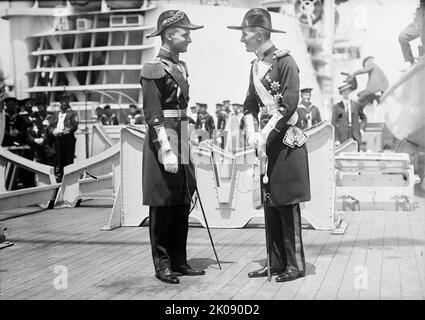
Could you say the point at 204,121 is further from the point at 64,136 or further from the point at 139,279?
the point at 139,279

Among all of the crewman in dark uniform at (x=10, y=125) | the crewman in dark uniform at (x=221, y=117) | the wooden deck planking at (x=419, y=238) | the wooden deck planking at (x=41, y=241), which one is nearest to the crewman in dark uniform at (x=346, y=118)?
the wooden deck planking at (x=419, y=238)

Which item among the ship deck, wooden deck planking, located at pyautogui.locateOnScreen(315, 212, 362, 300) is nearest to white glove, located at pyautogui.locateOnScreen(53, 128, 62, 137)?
the ship deck

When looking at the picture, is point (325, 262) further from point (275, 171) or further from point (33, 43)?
point (33, 43)

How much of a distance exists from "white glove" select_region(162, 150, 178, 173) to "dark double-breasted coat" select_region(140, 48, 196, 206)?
0.39 feet

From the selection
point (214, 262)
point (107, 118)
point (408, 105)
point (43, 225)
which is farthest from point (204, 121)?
point (214, 262)

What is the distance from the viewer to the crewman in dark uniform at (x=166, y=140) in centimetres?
423

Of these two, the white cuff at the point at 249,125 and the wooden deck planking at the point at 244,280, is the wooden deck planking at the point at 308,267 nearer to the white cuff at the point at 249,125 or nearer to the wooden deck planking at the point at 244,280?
the wooden deck planking at the point at 244,280

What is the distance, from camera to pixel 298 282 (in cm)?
421

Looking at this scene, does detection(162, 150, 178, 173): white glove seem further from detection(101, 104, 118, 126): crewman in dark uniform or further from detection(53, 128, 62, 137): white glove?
detection(101, 104, 118, 126): crewman in dark uniform

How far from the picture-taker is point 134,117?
18.6 metres

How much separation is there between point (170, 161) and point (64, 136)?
325 inches

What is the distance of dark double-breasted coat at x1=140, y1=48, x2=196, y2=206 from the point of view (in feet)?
13.9

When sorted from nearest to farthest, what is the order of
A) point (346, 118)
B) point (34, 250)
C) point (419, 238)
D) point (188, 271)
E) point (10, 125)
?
point (188, 271), point (34, 250), point (419, 238), point (10, 125), point (346, 118)
